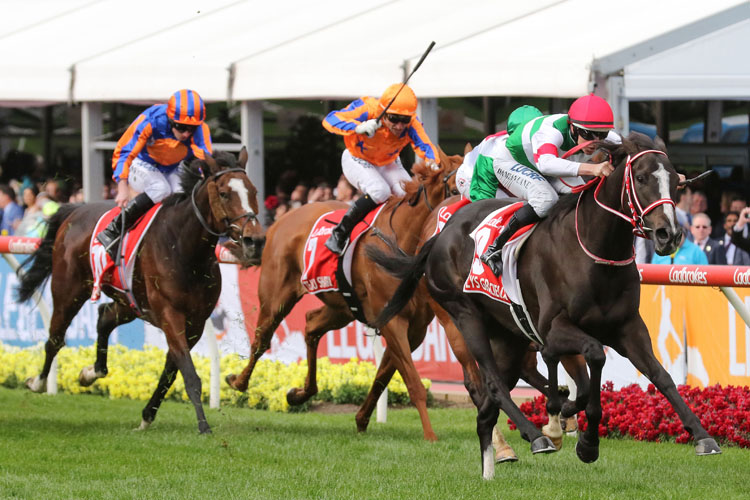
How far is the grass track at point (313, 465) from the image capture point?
5934 millimetres

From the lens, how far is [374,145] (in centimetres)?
854

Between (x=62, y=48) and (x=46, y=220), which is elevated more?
(x=62, y=48)

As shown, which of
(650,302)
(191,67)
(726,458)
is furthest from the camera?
(191,67)

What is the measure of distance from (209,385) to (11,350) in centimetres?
249

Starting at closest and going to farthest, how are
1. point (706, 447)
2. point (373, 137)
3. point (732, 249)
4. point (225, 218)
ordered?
1. point (706, 447)
2. point (225, 218)
3. point (373, 137)
4. point (732, 249)

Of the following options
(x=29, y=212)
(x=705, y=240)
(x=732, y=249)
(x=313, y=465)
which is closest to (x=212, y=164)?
(x=313, y=465)

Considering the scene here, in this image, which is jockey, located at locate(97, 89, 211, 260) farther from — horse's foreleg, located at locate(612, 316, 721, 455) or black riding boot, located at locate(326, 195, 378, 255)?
horse's foreleg, located at locate(612, 316, 721, 455)

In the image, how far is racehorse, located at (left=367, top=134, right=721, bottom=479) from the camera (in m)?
5.43

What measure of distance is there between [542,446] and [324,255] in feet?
10.3

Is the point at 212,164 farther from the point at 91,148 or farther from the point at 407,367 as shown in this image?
the point at 91,148

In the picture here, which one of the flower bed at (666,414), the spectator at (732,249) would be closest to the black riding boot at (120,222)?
the flower bed at (666,414)

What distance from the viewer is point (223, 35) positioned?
1445 cm

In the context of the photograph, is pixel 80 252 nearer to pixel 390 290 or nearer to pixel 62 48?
pixel 390 290

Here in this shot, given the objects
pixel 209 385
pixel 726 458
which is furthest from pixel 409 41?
pixel 726 458
